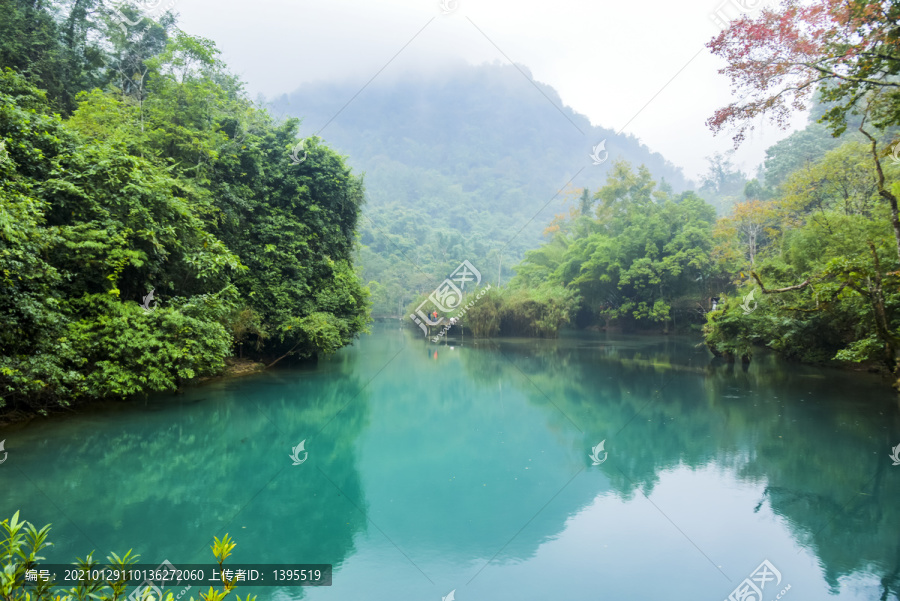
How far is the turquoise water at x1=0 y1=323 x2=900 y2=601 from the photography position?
385 cm

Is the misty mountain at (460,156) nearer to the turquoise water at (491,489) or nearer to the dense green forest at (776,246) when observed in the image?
the dense green forest at (776,246)

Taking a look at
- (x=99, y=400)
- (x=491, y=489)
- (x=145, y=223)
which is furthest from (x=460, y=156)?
(x=491, y=489)

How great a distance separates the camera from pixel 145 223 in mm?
7562

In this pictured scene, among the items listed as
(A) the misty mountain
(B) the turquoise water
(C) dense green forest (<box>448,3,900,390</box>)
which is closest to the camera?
(B) the turquoise water

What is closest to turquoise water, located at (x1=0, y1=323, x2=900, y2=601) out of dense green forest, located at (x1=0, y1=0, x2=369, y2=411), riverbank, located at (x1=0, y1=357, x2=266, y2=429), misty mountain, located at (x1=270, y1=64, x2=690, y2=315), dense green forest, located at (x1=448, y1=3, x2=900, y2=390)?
riverbank, located at (x1=0, y1=357, x2=266, y2=429)

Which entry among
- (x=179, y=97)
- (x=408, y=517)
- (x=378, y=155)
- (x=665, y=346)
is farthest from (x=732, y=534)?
(x=378, y=155)

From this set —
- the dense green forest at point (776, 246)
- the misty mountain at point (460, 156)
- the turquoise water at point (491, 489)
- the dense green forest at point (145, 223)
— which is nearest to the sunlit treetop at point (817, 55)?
the dense green forest at point (776, 246)

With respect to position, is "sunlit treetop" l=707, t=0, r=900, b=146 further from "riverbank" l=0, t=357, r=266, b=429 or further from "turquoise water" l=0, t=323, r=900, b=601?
"riverbank" l=0, t=357, r=266, b=429

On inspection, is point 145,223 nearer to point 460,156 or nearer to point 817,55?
point 817,55

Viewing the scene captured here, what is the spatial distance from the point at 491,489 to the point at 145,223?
615 centimetres

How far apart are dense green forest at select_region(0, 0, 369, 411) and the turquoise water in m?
1.03

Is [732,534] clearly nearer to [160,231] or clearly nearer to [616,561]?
[616,561]

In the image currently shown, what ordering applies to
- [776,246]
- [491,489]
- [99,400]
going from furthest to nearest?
[776,246] → [99,400] → [491,489]

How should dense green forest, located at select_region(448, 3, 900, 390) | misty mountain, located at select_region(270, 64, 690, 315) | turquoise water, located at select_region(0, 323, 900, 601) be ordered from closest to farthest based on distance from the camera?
turquoise water, located at select_region(0, 323, 900, 601)
dense green forest, located at select_region(448, 3, 900, 390)
misty mountain, located at select_region(270, 64, 690, 315)
